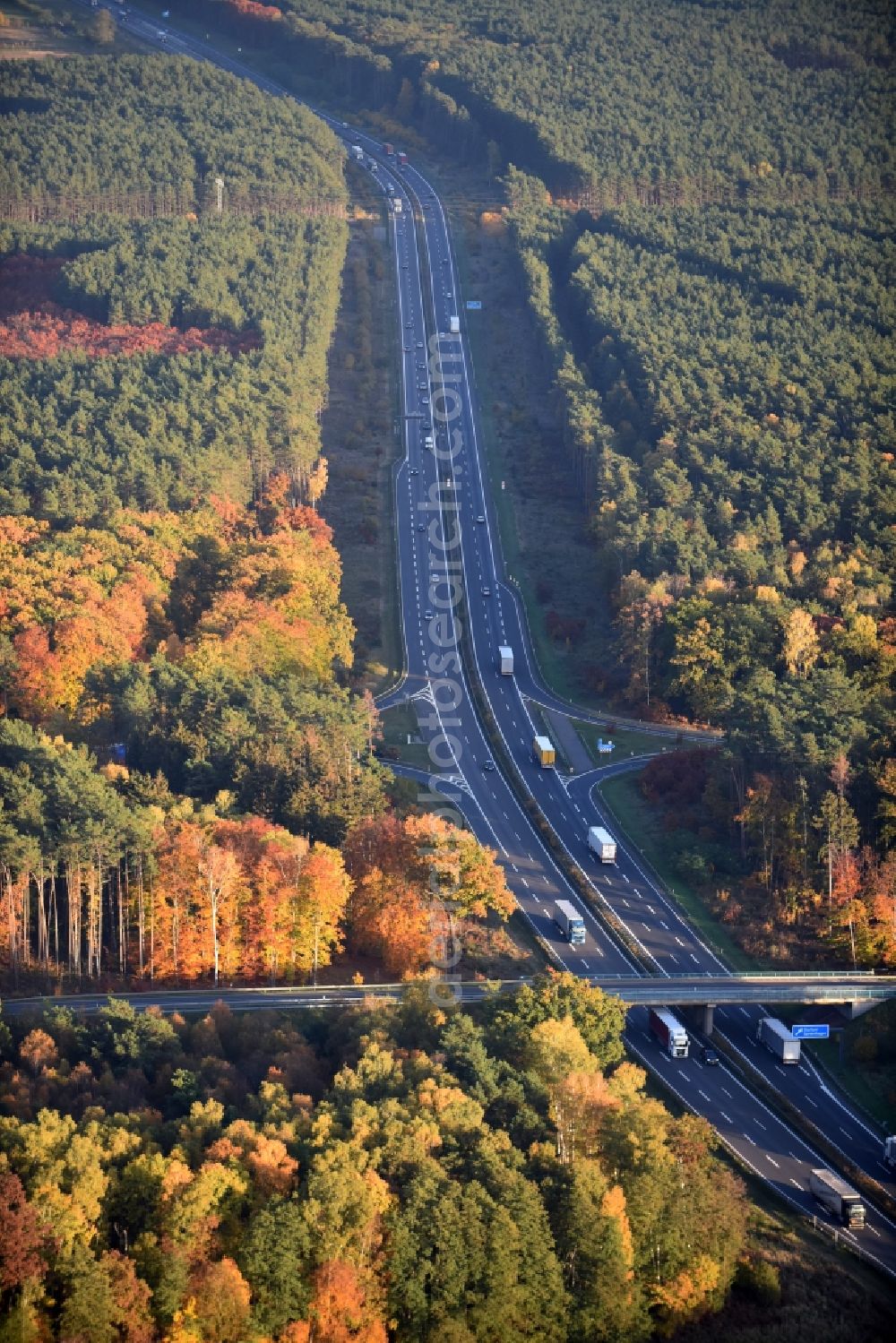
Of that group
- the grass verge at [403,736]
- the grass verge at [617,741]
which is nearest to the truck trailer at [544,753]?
the grass verge at [617,741]

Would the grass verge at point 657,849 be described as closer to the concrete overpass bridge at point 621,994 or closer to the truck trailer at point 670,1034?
the concrete overpass bridge at point 621,994

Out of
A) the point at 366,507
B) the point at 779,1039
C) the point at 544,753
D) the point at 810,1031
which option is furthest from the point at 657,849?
the point at 366,507

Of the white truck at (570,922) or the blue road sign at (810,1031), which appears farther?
the white truck at (570,922)

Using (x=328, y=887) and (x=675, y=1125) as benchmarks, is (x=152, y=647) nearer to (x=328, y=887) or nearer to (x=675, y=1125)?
(x=328, y=887)

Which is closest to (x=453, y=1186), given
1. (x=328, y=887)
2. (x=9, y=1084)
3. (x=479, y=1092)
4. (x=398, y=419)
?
(x=479, y=1092)

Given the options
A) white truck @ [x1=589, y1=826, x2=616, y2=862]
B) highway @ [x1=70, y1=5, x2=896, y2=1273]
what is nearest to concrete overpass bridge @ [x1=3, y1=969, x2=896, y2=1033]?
highway @ [x1=70, y1=5, x2=896, y2=1273]

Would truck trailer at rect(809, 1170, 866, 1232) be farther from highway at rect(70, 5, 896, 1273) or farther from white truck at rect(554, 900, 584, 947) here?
white truck at rect(554, 900, 584, 947)
